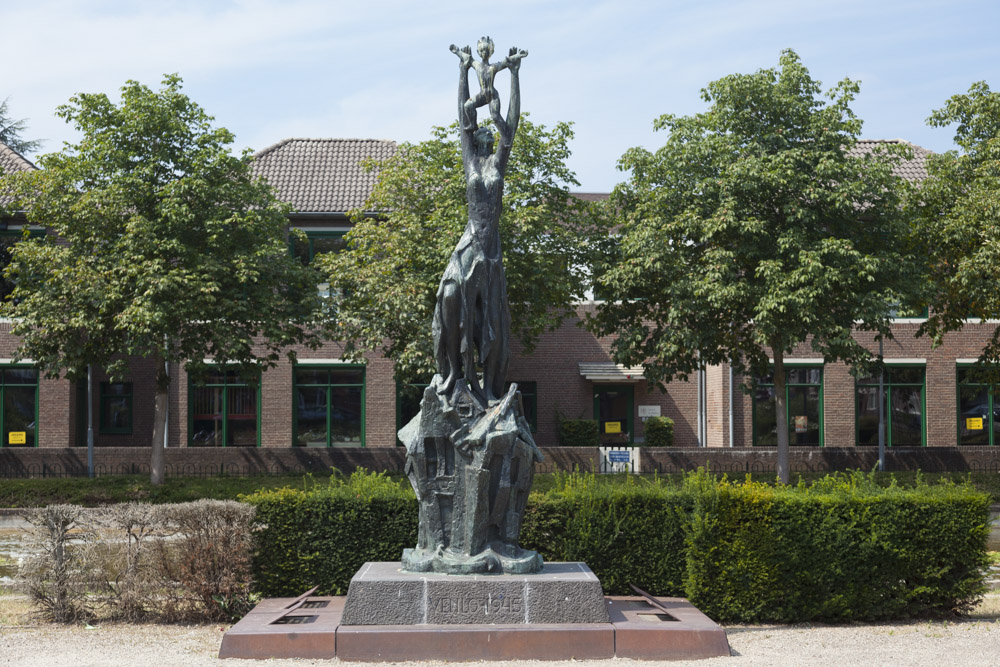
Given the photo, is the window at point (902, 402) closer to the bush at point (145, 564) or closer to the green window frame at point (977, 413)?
the green window frame at point (977, 413)

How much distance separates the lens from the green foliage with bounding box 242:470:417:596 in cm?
1178

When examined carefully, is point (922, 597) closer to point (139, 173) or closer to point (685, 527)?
point (685, 527)

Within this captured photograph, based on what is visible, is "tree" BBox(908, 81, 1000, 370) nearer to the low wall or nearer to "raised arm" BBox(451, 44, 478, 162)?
the low wall

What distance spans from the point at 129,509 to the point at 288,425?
20916 millimetres

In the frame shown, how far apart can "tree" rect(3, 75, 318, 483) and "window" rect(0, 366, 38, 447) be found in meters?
8.07

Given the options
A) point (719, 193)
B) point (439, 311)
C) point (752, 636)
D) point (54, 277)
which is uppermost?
point (719, 193)

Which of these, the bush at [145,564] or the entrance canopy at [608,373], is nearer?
the bush at [145,564]

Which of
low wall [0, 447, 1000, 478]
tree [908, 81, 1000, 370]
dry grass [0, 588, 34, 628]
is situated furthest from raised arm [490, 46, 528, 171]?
low wall [0, 447, 1000, 478]

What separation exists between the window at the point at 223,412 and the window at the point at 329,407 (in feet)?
4.59

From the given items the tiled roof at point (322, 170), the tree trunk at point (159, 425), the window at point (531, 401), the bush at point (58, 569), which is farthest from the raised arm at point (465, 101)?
the window at point (531, 401)

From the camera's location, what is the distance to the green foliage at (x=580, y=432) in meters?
32.0

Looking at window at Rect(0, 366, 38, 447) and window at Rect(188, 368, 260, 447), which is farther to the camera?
window at Rect(188, 368, 260, 447)

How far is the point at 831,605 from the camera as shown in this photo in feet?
36.9

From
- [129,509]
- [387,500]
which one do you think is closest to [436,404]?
[387,500]
